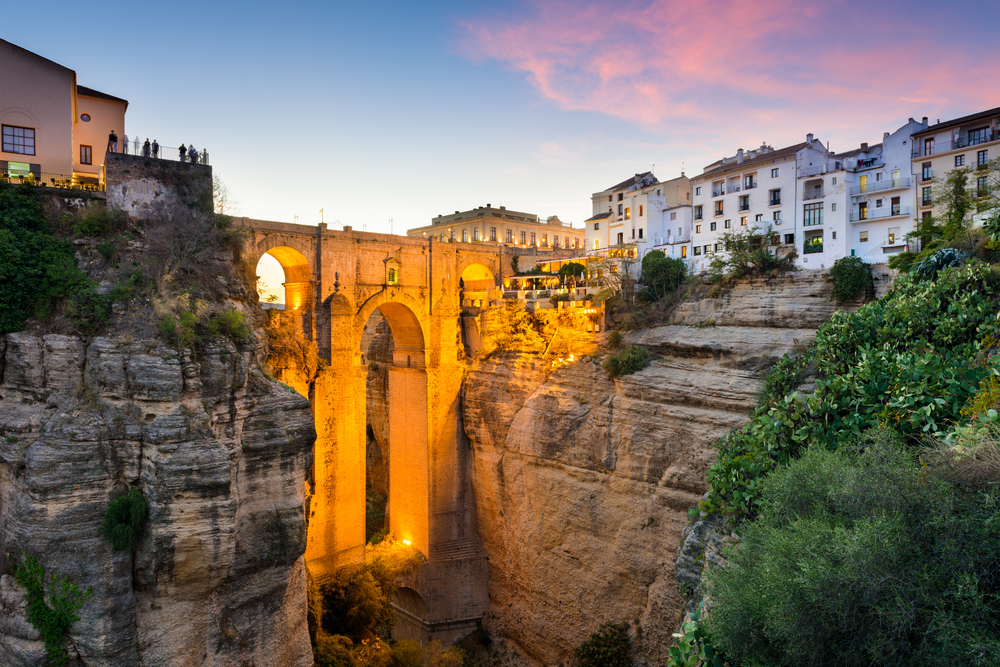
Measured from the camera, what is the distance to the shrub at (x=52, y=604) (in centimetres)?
1373

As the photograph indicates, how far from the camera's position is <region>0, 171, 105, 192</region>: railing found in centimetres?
1686

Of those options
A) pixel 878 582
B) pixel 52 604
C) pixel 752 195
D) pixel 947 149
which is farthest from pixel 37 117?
pixel 947 149

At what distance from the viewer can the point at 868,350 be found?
36.2ft

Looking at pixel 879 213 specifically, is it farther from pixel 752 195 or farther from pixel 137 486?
Answer: pixel 137 486

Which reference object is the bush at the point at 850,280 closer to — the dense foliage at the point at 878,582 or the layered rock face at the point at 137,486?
the dense foliage at the point at 878,582

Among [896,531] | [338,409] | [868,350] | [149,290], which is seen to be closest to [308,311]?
Result: [338,409]

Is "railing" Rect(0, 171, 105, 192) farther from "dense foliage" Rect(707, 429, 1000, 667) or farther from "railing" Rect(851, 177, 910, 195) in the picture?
"railing" Rect(851, 177, 910, 195)

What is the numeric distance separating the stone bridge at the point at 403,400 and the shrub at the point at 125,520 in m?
9.51

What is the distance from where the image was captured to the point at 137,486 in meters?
14.5

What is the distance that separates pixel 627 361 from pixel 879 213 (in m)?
15.6

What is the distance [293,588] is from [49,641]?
19.0 feet

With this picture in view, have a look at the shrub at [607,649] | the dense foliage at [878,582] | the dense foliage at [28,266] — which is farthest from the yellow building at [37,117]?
the shrub at [607,649]

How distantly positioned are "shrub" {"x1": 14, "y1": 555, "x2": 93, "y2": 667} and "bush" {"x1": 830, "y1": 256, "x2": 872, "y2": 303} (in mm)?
23059

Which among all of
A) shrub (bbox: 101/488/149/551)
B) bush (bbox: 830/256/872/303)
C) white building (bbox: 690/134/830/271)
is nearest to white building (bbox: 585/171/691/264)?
white building (bbox: 690/134/830/271)
